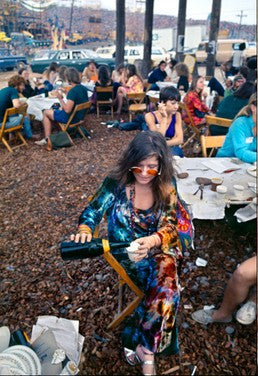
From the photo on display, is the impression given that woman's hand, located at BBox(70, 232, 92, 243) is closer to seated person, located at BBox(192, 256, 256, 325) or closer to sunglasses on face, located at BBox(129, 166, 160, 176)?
sunglasses on face, located at BBox(129, 166, 160, 176)

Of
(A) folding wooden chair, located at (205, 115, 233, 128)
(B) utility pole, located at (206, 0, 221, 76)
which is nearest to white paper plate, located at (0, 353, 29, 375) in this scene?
(A) folding wooden chair, located at (205, 115, 233, 128)

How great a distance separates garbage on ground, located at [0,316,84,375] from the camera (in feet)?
5.39

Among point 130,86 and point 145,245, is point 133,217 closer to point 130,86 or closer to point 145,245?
point 145,245

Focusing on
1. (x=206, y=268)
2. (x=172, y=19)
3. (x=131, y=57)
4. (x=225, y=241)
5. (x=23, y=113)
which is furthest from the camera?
(x=172, y=19)

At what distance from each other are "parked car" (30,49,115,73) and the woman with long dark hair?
51.5 ft

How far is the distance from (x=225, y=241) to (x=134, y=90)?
6397 millimetres

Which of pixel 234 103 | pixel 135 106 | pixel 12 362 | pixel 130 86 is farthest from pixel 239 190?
pixel 130 86

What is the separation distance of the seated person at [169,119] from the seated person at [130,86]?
4555 millimetres

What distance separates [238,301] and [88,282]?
4.42 ft

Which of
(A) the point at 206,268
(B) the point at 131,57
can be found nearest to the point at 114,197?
(A) the point at 206,268

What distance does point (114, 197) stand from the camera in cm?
232

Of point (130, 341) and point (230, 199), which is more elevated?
point (230, 199)

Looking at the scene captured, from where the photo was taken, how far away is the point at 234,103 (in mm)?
5270

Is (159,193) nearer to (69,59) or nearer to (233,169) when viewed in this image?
(233,169)
